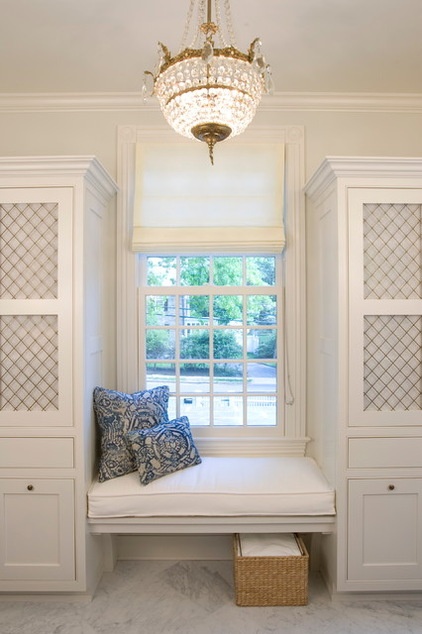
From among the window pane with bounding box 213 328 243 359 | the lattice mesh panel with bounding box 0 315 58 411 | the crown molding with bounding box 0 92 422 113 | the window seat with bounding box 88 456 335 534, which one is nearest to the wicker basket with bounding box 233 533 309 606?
the window seat with bounding box 88 456 335 534

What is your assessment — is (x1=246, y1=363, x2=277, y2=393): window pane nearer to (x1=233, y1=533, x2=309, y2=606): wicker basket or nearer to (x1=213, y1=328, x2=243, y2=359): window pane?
(x1=213, y1=328, x2=243, y2=359): window pane

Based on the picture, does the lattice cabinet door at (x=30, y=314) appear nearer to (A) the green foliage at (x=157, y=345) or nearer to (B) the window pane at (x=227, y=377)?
(A) the green foliage at (x=157, y=345)

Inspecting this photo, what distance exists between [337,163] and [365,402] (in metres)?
1.22

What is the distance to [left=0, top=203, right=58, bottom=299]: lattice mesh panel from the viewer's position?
95.6 inches

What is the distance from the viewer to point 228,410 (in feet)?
9.98

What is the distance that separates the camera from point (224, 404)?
3.04 m

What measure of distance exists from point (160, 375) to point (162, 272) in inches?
26.0

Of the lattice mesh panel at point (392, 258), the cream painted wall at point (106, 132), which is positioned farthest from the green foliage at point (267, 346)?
the cream painted wall at point (106, 132)

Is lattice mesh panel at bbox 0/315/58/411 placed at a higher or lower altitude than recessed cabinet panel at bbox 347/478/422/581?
higher

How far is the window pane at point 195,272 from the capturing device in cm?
304

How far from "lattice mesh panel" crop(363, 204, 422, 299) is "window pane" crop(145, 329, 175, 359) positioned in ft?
4.12

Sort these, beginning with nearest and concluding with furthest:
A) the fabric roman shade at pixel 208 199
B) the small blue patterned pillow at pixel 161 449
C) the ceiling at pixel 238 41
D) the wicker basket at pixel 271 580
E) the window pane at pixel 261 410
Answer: the ceiling at pixel 238 41 → the wicker basket at pixel 271 580 → the small blue patterned pillow at pixel 161 449 → the fabric roman shade at pixel 208 199 → the window pane at pixel 261 410

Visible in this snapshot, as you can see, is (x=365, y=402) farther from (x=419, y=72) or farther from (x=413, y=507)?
(x=419, y=72)

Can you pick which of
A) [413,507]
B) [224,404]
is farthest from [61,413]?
[413,507]
